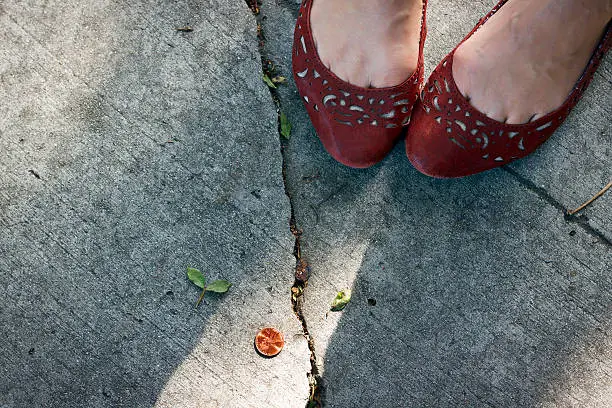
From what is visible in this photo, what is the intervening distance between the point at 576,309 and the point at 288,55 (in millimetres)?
1453

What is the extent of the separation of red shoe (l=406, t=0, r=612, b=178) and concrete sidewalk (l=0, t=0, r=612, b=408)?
133 mm

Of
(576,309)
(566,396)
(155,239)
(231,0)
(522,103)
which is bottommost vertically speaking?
(566,396)

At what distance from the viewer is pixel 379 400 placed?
185cm

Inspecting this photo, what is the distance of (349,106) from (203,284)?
823 mm

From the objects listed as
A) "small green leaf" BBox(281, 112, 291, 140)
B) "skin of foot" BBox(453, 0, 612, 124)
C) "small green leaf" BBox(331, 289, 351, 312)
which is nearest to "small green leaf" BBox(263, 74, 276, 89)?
"small green leaf" BBox(281, 112, 291, 140)

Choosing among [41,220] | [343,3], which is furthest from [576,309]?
[41,220]

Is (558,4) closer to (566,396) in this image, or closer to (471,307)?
(471,307)

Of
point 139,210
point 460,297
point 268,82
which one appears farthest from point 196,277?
point 460,297

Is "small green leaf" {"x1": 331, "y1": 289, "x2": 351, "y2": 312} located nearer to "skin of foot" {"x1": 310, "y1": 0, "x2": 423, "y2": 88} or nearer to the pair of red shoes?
the pair of red shoes

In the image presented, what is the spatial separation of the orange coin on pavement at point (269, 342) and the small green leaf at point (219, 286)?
202mm

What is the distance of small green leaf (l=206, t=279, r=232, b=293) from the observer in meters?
1.89

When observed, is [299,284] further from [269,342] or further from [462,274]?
[462,274]

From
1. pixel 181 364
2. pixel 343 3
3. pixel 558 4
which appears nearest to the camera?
pixel 558 4

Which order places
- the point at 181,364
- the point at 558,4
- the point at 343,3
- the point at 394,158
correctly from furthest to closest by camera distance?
the point at 394,158 < the point at 181,364 < the point at 343,3 < the point at 558,4
